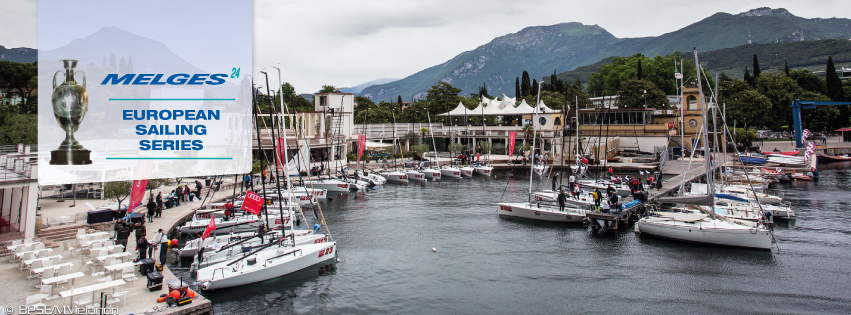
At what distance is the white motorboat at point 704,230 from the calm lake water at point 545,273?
46 cm

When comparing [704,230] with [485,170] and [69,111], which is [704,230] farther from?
[485,170]

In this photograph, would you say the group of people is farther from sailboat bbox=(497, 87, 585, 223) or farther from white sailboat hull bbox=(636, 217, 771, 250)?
white sailboat hull bbox=(636, 217, 771, 250)

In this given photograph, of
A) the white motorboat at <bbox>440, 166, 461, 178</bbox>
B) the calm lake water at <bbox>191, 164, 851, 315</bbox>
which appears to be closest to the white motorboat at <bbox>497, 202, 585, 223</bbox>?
the calm lake water at <bbox>191, 164, 851, 315</bbox>

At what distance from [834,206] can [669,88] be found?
80.3 metres

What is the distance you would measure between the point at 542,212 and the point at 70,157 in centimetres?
2451

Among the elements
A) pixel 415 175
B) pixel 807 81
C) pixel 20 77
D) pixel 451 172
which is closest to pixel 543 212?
pixel 415 175

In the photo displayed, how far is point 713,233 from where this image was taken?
966 inches

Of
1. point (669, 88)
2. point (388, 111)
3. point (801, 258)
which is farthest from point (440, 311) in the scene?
point (669, 88)

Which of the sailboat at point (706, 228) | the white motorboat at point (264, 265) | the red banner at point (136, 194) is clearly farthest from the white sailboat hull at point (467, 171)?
the red banner at point (136, 194)

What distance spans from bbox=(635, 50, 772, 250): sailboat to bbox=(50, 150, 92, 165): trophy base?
24.4 meters

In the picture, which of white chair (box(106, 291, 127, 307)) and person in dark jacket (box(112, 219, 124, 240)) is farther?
person in dark jacket (box(112, 219, 124, 240))

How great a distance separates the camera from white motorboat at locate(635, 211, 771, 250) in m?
23.8

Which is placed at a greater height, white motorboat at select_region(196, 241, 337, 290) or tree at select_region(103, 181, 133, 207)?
tree at select_region(103, 181, 133, 207)

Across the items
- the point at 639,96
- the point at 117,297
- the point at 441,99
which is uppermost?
the point at 441,99
